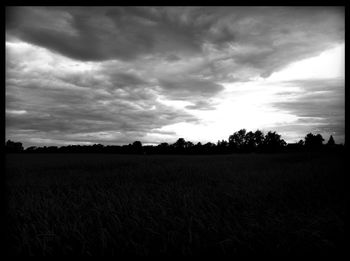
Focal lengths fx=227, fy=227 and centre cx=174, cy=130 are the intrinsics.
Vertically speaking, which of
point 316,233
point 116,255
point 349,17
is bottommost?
point 116,255

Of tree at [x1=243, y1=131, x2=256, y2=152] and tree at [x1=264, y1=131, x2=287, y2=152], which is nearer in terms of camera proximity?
tree at [x1=264, y1=131, x2=287, y2=152]

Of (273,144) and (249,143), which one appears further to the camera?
(249,143)

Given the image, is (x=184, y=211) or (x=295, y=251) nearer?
(x=295, y=251)

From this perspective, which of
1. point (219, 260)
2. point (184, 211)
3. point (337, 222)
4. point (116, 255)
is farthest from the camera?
point (184, 211)

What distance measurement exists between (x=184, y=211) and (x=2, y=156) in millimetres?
2210

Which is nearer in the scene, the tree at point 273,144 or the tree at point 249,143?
the tree at point 273,144

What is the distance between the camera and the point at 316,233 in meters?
2.35

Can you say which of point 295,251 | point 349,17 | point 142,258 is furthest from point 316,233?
point 349,17

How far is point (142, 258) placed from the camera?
2.01 metres

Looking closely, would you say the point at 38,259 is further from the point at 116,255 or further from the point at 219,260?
the point at 219,260
